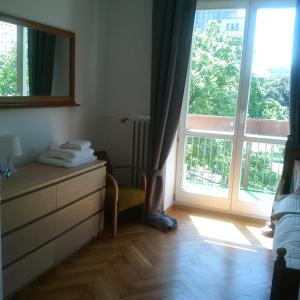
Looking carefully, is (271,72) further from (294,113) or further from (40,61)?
(40,61)

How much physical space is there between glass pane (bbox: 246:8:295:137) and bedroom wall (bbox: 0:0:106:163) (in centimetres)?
167

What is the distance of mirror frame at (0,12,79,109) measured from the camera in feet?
8.27

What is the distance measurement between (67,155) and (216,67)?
1873mm

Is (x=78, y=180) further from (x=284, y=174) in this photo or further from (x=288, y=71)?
(x=288, y=71)

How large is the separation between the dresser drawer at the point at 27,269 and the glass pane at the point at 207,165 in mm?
1985

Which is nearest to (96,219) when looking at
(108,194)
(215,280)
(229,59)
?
(108,194)

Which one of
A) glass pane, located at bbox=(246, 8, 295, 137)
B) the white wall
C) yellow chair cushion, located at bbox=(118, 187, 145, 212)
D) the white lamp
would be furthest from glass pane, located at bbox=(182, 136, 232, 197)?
the white lamp

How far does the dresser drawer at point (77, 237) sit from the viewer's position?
2562 millimetres

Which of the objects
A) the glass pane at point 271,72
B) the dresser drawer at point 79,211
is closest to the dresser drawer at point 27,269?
the dresser drawer at point 79,211

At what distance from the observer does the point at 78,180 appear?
268 cm

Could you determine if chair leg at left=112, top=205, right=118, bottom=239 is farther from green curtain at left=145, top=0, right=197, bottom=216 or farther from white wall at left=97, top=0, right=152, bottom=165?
white wall at left=97, top=0, right=152, bottom=165

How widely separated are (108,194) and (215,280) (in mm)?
1245

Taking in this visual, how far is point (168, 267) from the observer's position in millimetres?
2684

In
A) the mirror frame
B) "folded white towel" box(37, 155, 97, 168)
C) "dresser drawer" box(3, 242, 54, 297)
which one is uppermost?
the mirror frame
